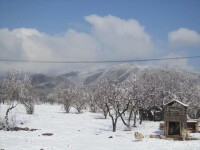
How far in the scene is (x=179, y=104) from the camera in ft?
127

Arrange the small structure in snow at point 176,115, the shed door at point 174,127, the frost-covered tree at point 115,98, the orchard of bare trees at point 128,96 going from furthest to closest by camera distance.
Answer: the orchard of bare trees at point 128,96
the frost-covered tree at point 115,98
the shed door at point 174,127
the small structure in snow at point 176,115

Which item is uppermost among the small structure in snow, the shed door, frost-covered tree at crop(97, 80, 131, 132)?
frost-covered tree at crop(97, 80, 131, 132)

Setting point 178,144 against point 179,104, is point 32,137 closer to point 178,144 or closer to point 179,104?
point 178,144

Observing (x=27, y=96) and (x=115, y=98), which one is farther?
(x=27, y=96)

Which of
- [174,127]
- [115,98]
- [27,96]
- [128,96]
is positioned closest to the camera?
[174,127]

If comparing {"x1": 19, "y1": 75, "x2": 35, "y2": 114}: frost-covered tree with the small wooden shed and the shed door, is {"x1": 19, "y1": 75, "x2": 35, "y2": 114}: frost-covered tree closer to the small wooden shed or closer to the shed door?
the shed door

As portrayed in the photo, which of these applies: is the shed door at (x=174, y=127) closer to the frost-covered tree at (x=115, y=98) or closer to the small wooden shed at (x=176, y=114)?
the small wooden shed at (x=176, y=114)

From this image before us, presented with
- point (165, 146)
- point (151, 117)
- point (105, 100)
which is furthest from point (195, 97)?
point (165, 146)

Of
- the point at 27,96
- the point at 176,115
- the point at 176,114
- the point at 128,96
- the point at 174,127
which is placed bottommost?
the point at 174,127

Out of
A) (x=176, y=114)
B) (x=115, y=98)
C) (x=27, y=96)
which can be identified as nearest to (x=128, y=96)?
(x=115, y=98)

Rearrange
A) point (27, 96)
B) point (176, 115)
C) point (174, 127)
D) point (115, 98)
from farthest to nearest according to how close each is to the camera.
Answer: point (27, 96) → point (115, 98) → point (174, 127) → point (176, 115)

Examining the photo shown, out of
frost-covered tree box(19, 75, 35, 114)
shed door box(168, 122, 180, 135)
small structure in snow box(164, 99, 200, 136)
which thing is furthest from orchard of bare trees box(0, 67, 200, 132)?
small structure in snow box(164, 99, 200, 136)

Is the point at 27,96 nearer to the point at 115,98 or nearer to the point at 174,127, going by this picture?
the point at 115,98

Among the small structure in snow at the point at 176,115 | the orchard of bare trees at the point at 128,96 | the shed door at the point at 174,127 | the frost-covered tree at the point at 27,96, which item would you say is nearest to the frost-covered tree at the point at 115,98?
the orchard of bare trees at the point at 128,96
